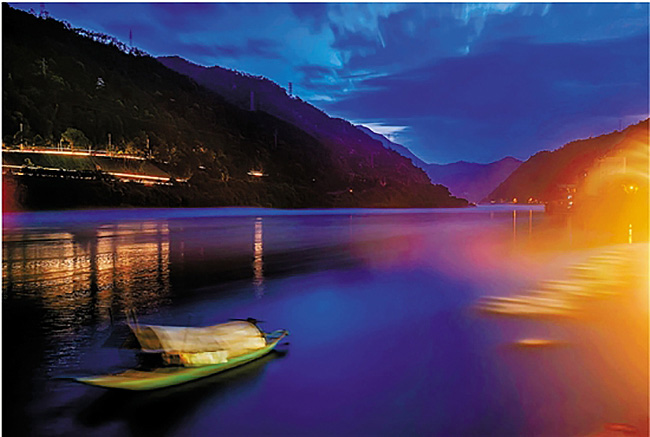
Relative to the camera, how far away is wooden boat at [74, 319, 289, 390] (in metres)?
6.76

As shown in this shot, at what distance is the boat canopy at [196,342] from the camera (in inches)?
279

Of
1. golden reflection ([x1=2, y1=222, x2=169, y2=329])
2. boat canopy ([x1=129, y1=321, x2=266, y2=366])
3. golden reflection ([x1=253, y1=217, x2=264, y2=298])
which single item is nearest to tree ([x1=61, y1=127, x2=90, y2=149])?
golden reflection ([x1=2, y1=222, x2=169, y2=329])

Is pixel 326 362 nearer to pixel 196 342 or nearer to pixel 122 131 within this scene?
pixel 196 342

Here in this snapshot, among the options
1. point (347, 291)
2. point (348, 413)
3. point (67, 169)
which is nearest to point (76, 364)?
point (348, 413)

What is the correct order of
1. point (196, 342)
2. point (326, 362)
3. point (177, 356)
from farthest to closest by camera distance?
point (326, 362), point (196, 342), point (177, 356)

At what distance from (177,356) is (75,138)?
140782mm

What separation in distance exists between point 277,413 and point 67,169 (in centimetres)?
12479

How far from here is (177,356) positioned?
7074 mm

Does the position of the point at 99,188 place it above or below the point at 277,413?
above

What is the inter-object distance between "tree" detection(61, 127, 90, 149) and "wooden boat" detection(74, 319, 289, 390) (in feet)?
452

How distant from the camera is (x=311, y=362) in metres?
8.54

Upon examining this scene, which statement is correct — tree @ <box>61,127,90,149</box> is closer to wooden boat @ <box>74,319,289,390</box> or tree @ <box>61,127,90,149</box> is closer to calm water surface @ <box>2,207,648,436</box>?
calm water surface @ <box>2,207,648,436</box>

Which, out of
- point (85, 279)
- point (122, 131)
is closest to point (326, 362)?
point (85, 279)

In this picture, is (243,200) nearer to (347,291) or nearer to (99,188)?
(99,188)
